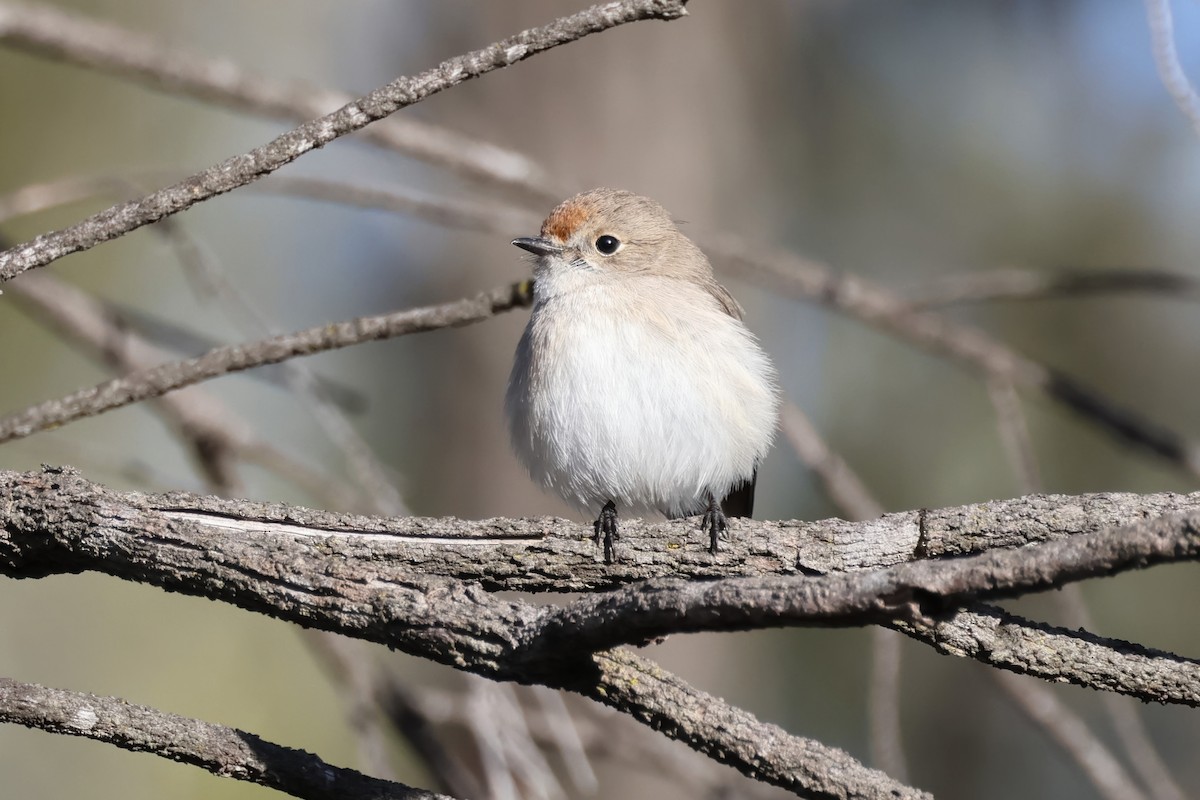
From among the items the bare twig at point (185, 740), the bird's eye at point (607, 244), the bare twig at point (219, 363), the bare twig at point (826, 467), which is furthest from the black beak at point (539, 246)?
the bare twig at point (185, 740)

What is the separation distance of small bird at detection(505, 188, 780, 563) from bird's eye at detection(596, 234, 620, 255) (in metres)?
0.15

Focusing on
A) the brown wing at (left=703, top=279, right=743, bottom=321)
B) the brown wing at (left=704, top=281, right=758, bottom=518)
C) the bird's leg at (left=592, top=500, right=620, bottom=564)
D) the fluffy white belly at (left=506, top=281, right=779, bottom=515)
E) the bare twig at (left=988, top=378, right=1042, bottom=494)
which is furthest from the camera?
the brown wing at (left=703, top=279, right=743, bottom=321)

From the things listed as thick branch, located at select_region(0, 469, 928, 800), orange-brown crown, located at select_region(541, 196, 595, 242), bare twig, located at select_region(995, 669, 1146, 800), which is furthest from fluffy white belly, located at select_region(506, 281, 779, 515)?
thick branch, located at select_region(0, 469, 928, 800)

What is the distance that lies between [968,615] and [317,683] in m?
7.58

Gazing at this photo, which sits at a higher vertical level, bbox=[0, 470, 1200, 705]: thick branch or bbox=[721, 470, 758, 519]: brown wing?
bbox=[721, 470, 758, 519]: brown wing

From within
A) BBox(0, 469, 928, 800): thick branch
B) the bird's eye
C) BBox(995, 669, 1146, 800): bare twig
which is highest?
the bird's eye

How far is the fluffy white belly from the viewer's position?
4.39 meters

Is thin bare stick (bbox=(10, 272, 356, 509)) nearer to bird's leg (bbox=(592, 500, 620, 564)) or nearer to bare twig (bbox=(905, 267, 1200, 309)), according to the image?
bird's leg (bbox=(592, 500, 620, 564))

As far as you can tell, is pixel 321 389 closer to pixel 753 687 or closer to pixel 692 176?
pixel 692 176

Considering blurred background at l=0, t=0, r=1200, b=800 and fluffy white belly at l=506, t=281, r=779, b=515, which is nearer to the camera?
fluffy white belly at l=506, t=281, r=779, b=515

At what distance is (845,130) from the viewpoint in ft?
45.5

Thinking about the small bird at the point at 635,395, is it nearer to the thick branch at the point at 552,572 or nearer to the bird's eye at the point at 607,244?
the bird's eye at the point at 607,244

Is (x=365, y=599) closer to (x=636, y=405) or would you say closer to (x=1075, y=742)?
(x=636, y=405)

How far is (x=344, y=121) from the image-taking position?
249 cm
